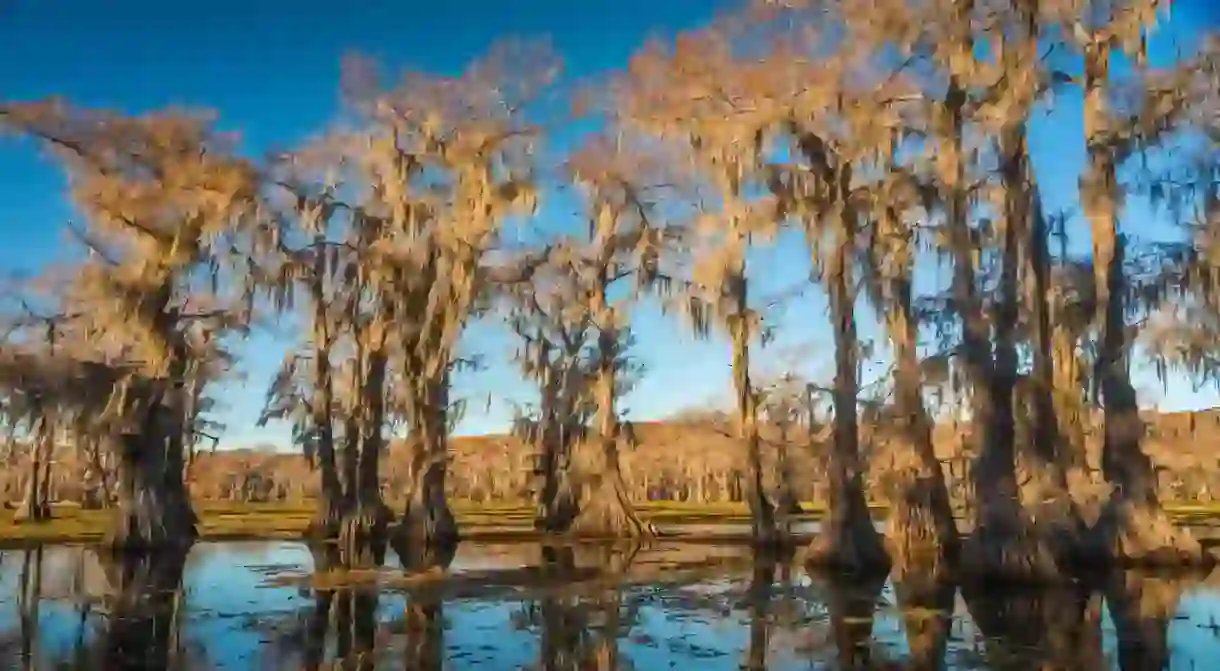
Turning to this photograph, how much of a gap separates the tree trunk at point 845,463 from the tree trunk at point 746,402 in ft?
19.9

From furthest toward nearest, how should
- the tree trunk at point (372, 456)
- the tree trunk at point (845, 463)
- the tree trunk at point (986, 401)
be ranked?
1. the tree trunk at point (372, 456)
2. the tree trunk at point (845, 463)
3. the tree trunk at point (986, 401)

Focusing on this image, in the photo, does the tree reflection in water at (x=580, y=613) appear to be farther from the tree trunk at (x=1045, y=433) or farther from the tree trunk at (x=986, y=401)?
the tree trunk at (x=1045, y=433)

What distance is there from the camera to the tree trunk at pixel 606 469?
2959cm

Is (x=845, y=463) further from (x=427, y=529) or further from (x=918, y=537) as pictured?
(x=427, y=529)

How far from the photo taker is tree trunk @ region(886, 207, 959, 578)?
56.4 ft

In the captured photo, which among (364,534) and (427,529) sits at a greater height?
Answer: (427,529)

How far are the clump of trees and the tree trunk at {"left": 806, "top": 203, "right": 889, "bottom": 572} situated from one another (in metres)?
0.06

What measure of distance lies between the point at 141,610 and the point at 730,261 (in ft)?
58.1

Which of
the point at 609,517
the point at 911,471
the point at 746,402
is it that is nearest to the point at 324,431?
the point at 609,517

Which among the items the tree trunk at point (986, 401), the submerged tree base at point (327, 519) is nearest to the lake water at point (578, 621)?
the tree trunk at point (986, 401)

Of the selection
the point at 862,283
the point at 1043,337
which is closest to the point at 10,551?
the point at 862,283

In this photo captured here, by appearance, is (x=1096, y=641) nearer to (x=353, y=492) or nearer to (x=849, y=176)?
(x=849, y=176)

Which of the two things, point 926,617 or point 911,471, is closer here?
point 926,617

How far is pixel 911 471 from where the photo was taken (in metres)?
18.3
